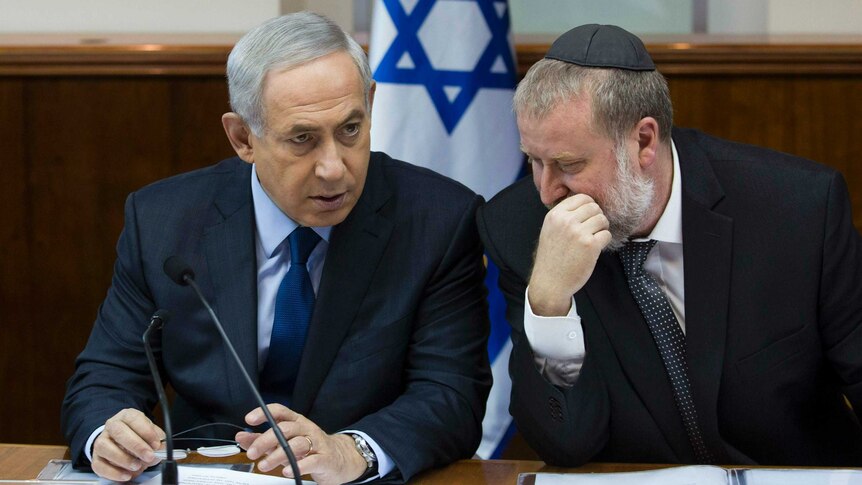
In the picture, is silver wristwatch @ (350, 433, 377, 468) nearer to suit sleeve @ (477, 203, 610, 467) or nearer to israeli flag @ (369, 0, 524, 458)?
suit sleeve @ (477, 203, 610, 467)

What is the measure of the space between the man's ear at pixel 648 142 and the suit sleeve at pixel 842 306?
14.7 inches

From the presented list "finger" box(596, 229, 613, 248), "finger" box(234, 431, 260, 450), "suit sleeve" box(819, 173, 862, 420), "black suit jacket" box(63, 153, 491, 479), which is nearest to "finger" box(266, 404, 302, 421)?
"finger" box(234, 431, 260, 450)

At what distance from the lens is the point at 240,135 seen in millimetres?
2381

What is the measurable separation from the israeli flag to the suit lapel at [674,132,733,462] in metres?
1.00

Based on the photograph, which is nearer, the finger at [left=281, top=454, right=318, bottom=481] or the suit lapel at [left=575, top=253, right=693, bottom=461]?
the finger at [left=281, top=454, right=318, bottom=481]

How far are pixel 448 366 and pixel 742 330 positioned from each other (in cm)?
59

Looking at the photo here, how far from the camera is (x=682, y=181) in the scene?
2336 millimetres

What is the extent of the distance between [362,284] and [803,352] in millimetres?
889

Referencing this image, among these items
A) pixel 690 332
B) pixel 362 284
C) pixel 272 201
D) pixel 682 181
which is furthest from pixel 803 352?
pixel 272 201

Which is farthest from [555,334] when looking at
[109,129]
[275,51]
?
[109,129]

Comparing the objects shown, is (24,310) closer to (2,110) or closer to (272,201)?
(2,110)

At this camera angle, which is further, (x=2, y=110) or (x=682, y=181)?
(x=2, y=110)

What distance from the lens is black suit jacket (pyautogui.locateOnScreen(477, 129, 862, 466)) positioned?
2.25m

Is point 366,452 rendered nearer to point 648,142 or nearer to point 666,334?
point 666,334
